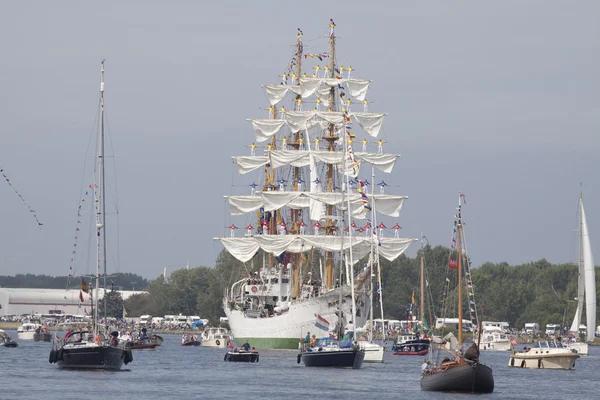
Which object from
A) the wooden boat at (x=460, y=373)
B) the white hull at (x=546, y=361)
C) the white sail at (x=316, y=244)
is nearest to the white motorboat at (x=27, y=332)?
the white sail at (x=316, y=244)

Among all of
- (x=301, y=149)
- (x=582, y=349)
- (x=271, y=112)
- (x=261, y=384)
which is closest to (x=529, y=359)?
(x=582, y=349)

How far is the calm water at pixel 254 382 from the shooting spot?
74.1 metres

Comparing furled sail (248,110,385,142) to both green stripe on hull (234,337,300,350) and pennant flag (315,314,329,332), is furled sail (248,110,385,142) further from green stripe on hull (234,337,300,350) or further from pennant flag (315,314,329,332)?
green stripe on hull (234,337,300,350)

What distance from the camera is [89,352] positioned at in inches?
3337

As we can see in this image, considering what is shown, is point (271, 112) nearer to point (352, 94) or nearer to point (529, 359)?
point (352, 94)

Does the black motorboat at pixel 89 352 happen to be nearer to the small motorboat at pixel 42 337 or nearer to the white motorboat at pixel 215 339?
the white motorboat at pixel 215 339

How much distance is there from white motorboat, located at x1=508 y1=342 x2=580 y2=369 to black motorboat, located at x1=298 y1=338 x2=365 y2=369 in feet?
74.7

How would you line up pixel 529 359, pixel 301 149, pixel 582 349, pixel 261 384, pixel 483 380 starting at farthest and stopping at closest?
pixel 301 149 → pixel 582 349 → pixel 529 359 → pixel 261 384 → pixel 483 380

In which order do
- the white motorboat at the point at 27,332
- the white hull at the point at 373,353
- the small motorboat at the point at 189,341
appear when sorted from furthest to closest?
the white motorboat at the point at 27,332 < the small motorboat at the point at 189,341 < the white hull at the point at 373,353

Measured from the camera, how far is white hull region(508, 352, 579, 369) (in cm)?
10806

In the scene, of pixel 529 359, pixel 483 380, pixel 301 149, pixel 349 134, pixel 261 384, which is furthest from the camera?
pixel 301 149

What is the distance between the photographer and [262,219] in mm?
149750

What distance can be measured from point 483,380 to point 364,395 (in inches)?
283

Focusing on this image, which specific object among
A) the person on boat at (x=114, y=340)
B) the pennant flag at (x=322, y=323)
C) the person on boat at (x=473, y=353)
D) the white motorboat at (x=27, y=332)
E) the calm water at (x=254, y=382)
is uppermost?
the white motorboat at (x=27, y=332)
